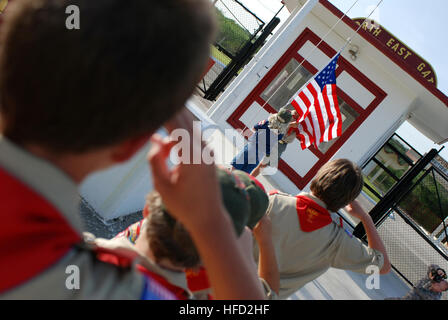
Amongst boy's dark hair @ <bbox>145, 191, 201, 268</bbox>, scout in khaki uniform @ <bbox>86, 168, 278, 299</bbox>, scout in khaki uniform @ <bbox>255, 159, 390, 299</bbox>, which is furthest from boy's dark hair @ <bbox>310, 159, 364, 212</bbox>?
boy's dark hair @ <bbox>145, 191, 201, 268</bbox>

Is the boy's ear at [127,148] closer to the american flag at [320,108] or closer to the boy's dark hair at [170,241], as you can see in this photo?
the boy's dark hair at [170,241]

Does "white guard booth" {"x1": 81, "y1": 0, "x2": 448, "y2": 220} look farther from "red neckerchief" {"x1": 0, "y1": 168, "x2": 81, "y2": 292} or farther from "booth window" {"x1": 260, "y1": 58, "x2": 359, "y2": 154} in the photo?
"red neckerchief" {"x1": 0, "y1": 168, "x2": 81, "y2": 292}

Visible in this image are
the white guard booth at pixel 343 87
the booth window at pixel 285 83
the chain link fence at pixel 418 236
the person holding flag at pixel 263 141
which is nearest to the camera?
the person holding flag at pixel 263 141

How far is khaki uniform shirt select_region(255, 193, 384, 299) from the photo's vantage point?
2.05m

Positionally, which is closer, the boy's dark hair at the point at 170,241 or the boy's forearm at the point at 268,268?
the boy's dark hair at the point at 170,241

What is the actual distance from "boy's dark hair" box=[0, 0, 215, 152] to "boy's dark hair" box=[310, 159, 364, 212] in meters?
1.63

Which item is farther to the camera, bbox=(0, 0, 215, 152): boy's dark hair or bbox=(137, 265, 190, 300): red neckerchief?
bbox=(137, 265, 190, 300): red neckerchief

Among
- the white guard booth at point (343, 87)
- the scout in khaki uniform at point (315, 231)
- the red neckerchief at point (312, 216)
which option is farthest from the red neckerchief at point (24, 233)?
the white guard booth at point (343, 87)

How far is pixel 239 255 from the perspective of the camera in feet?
2.41

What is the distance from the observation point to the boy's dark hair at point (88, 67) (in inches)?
20.7

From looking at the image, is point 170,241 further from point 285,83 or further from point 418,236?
point 418,236

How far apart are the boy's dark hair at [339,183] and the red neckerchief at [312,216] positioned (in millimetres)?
58

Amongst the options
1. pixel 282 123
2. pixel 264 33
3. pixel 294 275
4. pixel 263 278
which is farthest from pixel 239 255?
pixel 264 33
